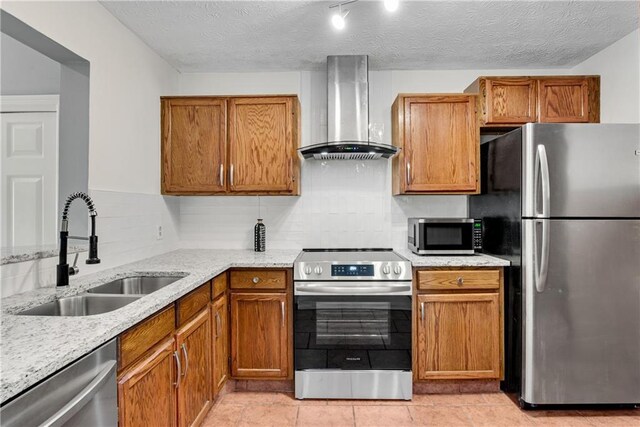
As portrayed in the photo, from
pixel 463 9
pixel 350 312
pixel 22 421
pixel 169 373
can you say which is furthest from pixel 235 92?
pixel 22 421

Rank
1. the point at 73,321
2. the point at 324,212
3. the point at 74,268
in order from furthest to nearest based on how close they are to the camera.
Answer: the point at 324,212
the point at 74,268
the point at 73,321

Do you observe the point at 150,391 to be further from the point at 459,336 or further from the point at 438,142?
the point at 438,142

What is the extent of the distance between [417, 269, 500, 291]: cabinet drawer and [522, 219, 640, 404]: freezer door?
268 mm

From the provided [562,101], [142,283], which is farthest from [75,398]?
[562,101]

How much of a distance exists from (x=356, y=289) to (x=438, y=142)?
1.29 meters

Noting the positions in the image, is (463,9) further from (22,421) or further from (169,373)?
(22,421)

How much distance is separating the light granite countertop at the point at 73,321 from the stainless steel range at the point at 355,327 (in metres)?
0.23

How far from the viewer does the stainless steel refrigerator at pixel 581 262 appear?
228 centimetres

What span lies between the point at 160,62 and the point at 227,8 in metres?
0.98

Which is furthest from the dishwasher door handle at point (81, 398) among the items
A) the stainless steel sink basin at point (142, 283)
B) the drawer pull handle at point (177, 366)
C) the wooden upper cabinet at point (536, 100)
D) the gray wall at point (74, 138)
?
the wooden upper cabinet at point (536, 100)

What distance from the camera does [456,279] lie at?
99.9 inches

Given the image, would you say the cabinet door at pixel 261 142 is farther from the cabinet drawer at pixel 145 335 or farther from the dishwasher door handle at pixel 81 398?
the dishwasher door handle at pixel 81 398

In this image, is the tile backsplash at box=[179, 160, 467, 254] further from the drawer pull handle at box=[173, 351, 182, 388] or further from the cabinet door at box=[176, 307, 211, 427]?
the drawer pull handle at box=[173, 351, 182, 388]

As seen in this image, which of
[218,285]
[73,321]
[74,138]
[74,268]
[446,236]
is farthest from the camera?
[446,236]
